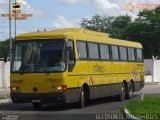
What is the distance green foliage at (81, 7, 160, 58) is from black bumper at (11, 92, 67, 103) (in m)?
77.9

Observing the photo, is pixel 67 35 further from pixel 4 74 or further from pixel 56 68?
pixel 4 74

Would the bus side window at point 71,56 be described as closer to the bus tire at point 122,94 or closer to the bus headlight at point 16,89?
the bus headlight at point 16,89

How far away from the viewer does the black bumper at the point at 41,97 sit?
67.4 feet

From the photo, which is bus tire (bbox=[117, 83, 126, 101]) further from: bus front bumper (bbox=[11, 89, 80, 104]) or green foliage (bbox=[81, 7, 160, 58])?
green foliage (bbox=[81, 7, 160, 58])

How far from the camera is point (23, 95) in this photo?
2100 cm

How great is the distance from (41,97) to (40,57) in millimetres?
1526

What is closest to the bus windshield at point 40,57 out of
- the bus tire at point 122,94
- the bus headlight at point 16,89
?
the bus headlight at point 16,89

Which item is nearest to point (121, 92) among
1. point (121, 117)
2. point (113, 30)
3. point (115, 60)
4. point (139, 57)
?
point (115, 60)

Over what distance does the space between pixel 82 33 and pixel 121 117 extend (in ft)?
21.2

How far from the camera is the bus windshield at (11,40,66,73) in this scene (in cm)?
2080

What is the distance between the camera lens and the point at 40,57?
21.0 metres

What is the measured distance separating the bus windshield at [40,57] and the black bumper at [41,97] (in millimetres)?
912

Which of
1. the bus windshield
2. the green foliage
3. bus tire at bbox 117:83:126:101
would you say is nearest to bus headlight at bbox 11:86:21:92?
the bus windshield

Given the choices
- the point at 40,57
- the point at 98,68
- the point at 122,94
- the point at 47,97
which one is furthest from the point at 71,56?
the point at 122,94
